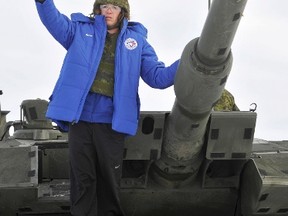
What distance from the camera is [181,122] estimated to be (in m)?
5.45

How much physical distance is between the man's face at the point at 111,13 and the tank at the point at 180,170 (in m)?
0.80

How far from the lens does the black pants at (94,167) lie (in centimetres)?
496

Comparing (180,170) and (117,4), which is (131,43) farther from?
(180,170)

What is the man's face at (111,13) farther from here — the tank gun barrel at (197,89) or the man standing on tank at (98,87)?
the tank gun barrel at (197,89)

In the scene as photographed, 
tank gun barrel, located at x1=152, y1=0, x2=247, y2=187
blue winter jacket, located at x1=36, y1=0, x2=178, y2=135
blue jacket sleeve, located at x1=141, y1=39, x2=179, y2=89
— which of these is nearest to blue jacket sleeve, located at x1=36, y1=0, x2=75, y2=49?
blue winter jacket, located at x1=36, y1=0, x2=178, y2=135

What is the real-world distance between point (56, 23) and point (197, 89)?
4.45 ft

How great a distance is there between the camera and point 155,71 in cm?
511

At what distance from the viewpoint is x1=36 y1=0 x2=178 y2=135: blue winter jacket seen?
471cm

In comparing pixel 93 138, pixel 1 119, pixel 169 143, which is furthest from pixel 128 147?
pixel 1 119

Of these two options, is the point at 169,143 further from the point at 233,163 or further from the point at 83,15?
the point at 83,15

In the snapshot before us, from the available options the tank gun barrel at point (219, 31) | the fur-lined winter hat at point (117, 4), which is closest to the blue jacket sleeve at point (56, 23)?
the fur-lined winter hat at point (117, 4)

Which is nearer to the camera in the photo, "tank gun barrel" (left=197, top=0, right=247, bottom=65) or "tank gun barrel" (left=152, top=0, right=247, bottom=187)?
"tank gun barrel" (left=197, top=0, right=247, bottom=65)

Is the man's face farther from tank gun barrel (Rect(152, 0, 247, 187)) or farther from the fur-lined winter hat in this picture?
tank gun barrel (Rect(152, 0, 247, 187))

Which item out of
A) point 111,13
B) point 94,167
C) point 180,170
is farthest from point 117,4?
point 180,170
